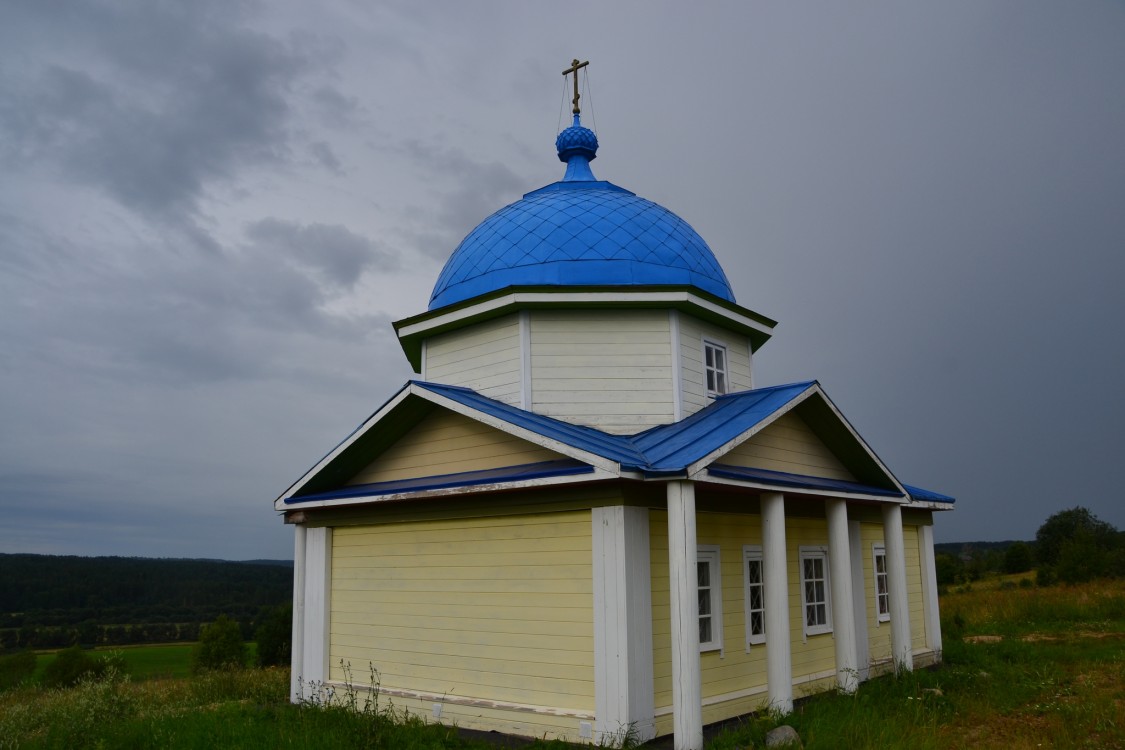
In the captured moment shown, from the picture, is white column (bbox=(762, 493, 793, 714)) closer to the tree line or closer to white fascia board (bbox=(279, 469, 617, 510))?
white fascia board (bbox=(279, 469, 617, 510))

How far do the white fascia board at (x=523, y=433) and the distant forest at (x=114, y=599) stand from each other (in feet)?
166

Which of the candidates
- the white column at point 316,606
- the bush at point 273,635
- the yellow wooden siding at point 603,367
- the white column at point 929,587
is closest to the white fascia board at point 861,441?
the yellow wooden siding at point 603,367

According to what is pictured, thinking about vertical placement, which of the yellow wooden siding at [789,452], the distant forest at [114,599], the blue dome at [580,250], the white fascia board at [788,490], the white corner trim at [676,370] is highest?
the blue dome at [580,250]

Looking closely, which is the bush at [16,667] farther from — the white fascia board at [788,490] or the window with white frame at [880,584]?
the white fascia board at [788,490]

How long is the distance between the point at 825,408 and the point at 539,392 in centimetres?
417

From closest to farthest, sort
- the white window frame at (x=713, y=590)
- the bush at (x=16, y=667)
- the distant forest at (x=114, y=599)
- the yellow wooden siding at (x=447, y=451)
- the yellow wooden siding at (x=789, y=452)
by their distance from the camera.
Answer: the white window frame at (x=713, y=590), the yellow wooden siding at (x=447, y=451), the yellow wooden siding at (x=789, y=452), the bush at (x=16, y=667), the distant forest at (x=114, y=599)

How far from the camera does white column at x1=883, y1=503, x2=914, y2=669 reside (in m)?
13.0

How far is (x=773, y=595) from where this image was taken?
9742mm

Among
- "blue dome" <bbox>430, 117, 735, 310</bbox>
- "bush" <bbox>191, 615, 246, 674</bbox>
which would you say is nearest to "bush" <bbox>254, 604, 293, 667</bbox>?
"bush" <bbox>191, 615, 246, 674</bbox>

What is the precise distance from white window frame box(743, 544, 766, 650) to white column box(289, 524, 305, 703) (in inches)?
262

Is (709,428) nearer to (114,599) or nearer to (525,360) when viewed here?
(525,360)

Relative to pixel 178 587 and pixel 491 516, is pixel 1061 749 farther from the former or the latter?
pixel 178 587

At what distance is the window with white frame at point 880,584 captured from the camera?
48.1ft

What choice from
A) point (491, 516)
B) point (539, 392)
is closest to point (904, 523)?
point (539, 392)
